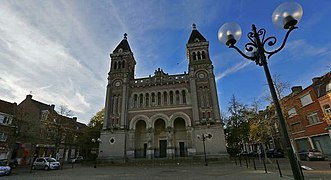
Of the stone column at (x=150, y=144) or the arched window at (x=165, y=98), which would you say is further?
the arched window at (x=165, y=98)

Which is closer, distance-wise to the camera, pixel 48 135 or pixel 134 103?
pixel 48 135

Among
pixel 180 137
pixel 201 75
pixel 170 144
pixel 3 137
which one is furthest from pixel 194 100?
pixel 3 137

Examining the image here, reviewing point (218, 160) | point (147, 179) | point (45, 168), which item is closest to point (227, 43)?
point (147, 179)

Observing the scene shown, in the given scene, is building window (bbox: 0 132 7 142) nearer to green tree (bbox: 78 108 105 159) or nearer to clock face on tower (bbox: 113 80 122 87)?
green tree (bbox: 78 108 105 159)

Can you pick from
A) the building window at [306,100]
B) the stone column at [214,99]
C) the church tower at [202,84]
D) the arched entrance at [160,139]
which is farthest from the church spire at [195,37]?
the building window at [306,100]

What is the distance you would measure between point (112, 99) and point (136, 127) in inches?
284

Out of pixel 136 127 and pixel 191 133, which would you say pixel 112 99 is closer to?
pixel 136 127

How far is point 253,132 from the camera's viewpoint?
25.8 metres

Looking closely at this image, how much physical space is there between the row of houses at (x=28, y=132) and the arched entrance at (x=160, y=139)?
15.9 metres

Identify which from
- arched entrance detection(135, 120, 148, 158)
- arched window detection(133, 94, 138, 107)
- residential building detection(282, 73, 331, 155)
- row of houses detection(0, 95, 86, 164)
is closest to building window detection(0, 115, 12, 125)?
row of houses detection(0, 95, 86, 164)

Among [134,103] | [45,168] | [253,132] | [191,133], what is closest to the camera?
[45,168]

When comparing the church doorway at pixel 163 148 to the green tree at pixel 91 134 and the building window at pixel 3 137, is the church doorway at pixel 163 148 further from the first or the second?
the building window at pixel 3 137

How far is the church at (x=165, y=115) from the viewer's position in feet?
100.0

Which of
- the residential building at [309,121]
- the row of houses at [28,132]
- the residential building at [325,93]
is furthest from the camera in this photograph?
Answer: the residential building at [309,121]
